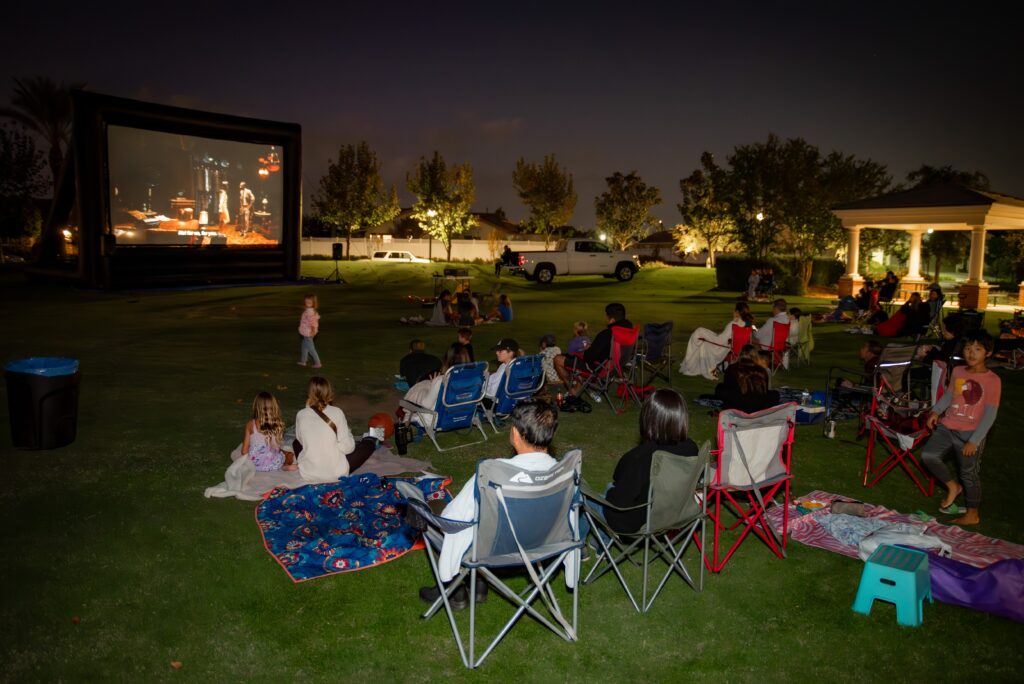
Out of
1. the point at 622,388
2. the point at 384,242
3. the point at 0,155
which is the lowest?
the point at 622,388

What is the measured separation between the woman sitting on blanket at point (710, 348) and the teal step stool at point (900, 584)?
7.13 meters

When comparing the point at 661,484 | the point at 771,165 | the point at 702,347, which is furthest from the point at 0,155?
the point at 661,484

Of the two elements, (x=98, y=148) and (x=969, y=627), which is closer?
(x=969, y=627)

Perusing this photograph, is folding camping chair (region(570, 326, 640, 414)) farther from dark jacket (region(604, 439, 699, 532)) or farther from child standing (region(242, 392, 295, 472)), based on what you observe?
dark jacket (region(604, 439, 699, 532))

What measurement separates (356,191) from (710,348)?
5001 centimetres

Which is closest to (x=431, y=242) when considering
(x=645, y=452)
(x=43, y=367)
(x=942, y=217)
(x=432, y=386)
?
(x=942, y=217)

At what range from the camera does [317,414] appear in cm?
625

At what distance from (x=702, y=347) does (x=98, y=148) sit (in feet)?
69.8

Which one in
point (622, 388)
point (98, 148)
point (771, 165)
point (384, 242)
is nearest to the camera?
point (622, 388)

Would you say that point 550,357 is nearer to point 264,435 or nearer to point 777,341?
point 777,341

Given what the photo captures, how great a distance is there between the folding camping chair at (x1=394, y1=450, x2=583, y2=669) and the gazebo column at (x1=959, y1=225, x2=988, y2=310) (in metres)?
24.3

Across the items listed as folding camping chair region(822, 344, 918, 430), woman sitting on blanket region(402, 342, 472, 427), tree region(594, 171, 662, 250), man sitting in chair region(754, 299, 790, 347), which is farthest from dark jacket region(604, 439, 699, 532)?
tree region(594, 171, 662, 250)

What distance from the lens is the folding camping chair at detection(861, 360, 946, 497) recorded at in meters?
6.41

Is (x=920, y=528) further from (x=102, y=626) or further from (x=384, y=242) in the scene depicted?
(x=384, y=242)
